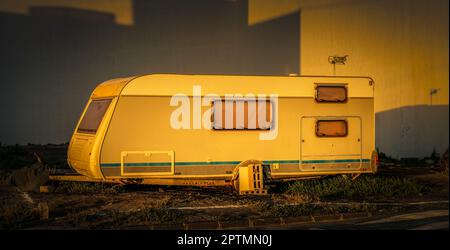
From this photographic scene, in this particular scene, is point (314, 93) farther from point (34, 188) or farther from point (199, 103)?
point (34, 188)

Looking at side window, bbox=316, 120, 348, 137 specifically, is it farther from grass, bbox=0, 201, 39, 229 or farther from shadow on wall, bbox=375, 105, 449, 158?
shadow on wall, bbox=375, 105, 449, 158

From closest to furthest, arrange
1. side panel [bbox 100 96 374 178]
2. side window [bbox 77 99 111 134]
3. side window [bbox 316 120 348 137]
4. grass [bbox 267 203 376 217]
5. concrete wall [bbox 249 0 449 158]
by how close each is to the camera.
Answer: grass [bbox 267 203 376 217], side panel [bbox 100 96 374 178], side window [bbox 77 99 111 134], side window [bbox 316 120 348 137], concrete wall [bbox 249 0 449 158]

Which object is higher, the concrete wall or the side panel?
the concrete wall

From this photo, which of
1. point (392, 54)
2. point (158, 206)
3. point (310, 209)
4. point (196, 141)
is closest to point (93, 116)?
point (196, 141)

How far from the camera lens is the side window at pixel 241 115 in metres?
11.7

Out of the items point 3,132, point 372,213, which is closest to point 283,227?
point 372,213

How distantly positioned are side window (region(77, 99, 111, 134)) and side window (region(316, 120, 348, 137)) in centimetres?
466

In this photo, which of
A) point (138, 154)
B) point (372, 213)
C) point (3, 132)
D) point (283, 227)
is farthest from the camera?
point (3, 132)

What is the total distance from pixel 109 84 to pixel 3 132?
7153mm

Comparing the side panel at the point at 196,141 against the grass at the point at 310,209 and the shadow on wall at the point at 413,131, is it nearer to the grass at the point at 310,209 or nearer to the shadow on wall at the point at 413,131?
the grass at the point at 310,209

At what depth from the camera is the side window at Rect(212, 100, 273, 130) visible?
11.7 meters

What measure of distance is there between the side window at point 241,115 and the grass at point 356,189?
1.66 m

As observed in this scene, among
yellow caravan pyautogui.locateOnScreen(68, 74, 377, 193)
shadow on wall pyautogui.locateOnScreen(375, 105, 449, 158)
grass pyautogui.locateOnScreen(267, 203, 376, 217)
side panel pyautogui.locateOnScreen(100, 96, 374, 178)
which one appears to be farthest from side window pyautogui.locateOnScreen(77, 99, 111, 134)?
shadow on wall pyautogui.locateOnScreen(375, 105, 449, 158)

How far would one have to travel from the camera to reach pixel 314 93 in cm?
1211
